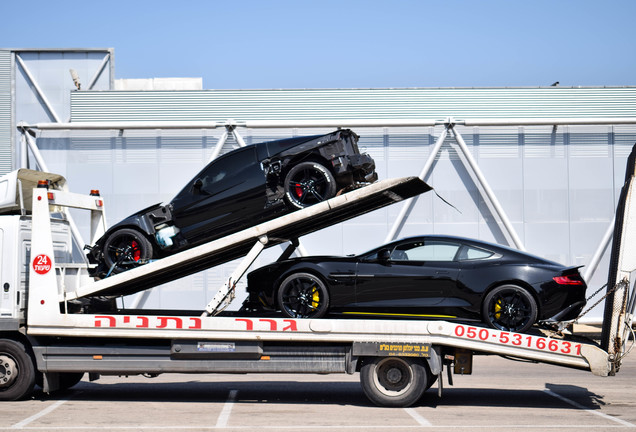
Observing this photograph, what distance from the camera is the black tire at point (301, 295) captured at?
9383mm

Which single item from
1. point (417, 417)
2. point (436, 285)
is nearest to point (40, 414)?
point (417, 417)

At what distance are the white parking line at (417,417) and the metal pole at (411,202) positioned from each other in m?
9.59

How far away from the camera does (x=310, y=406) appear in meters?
9.25

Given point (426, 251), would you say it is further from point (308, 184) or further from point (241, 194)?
point (241, 194)

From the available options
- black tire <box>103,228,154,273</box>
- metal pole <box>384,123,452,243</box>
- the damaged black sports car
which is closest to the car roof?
the damaged black sports car

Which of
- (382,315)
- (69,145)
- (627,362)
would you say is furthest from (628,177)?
(69,145)

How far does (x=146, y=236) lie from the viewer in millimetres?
9648

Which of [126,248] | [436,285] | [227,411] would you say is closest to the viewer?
[227,411]

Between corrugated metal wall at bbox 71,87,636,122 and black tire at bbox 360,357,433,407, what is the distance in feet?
40.9

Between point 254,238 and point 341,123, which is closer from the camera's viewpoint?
point 254,238

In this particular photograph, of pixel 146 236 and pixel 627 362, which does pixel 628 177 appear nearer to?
pixel 146 236

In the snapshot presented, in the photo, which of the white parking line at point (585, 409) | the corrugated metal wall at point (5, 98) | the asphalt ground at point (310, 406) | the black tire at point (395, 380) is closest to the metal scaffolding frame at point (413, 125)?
the asphalt ground at point (310, 406)

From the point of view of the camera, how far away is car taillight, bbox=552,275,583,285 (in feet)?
29.6

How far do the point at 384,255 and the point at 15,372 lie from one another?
477 cm
